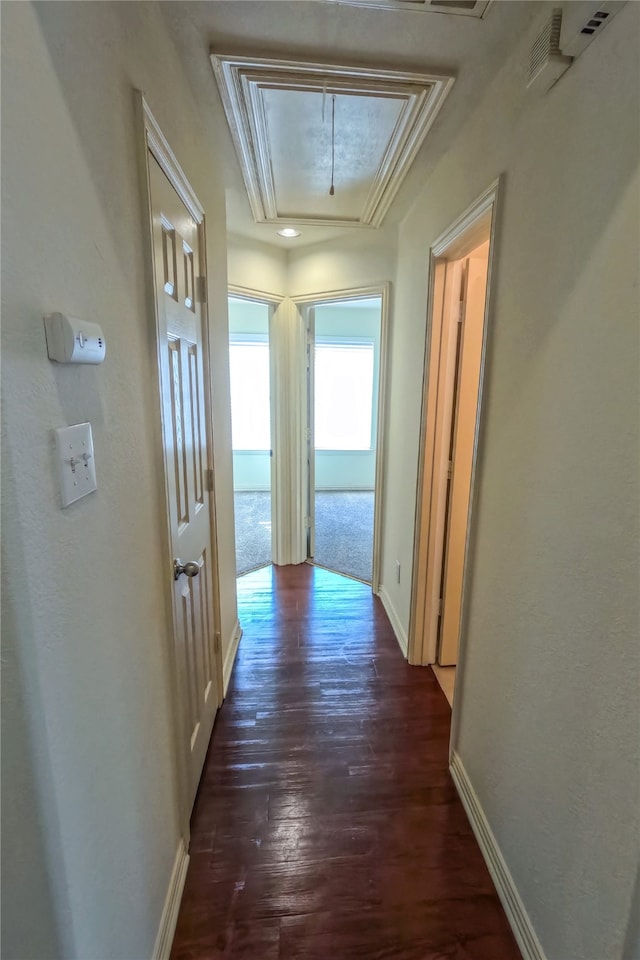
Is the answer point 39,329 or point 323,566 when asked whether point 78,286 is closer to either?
point 39,329

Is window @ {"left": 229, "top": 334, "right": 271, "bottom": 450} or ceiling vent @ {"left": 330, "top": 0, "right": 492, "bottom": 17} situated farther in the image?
window @ {"left": 229, "top": 334, "right": 271, "bottom": 450}

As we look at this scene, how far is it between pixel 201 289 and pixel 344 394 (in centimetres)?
443

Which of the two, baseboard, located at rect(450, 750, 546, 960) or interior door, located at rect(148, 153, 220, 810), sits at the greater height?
interior door, located at rect(148, 153, 220, 810)

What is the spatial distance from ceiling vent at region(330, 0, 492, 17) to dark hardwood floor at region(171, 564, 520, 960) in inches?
96.2

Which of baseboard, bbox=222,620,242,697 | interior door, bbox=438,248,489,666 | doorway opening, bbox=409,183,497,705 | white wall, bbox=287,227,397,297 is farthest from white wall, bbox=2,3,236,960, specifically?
white wall, bbox=287,227,397,297

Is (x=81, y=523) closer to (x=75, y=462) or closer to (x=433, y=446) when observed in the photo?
(x=75, y=462)

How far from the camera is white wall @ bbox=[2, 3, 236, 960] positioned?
1.77ft

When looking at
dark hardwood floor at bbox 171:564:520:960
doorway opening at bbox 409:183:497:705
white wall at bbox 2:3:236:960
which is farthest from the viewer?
doorway opening at bbox 409:183:497:705

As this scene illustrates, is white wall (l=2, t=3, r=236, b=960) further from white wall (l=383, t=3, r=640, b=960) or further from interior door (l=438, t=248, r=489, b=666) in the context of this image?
interior door (l=438, t=248, r=489, b=666)

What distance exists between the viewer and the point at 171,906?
1172 millimetres

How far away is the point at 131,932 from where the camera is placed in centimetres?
91

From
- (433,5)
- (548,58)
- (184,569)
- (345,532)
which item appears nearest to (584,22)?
(548,58)

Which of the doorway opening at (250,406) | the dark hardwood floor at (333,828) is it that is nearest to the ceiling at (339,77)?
the dark hardwood floor at (333,828)

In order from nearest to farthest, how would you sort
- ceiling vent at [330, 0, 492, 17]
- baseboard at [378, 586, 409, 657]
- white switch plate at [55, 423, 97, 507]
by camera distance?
white switch plate at [55, 423, 97, 507], ceiling vent at [330, 0, 492, 17], baseboard at [378, 586, 409, 657]
